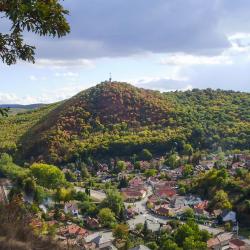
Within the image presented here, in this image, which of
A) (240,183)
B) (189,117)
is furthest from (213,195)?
(189,117)

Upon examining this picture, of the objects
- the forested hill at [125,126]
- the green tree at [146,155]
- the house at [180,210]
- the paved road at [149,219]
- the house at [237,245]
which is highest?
the forested hill at [125,126]

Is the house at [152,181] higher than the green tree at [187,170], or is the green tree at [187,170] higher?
the green tree at [187,170]

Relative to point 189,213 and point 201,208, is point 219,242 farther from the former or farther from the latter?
point 201,208

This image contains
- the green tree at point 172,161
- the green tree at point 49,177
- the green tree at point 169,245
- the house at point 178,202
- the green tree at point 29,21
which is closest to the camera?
the green tree at point 29,21

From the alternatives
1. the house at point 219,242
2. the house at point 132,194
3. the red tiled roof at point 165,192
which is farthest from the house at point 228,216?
the house at point 132,194

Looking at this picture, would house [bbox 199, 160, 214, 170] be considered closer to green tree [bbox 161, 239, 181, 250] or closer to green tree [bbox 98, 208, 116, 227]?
green tree [bbox 98, 208, 116, 227]

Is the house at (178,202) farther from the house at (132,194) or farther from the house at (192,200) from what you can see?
the house at (132,194)

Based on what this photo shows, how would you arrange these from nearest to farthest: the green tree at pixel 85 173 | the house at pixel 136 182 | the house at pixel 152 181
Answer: the house at pixel 136 182 < the house at pixel 152 181 < the green tree at pixel 85 173

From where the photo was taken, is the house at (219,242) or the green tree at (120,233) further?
the green tree at (120,233)
